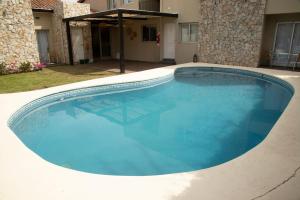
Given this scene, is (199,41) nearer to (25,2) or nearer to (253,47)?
(253,47)

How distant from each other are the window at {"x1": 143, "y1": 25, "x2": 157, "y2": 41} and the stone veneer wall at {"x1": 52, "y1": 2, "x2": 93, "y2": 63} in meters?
4.28

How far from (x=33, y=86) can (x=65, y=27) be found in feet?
25.3

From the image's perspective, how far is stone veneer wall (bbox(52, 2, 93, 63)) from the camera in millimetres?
16047

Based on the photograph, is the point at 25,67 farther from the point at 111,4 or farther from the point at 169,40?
the point at 111,4

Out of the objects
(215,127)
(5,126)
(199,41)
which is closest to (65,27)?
(199,41)

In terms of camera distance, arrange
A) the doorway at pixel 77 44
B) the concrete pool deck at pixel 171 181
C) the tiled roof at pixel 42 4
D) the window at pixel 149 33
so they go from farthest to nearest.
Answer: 1. the window at pixel 149 33
2. the doorway at pixel 77 44
3. the tiled roof at pixel 42 4
4. the concrete pool deck at pixel 171 181

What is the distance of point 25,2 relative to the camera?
13570 millimetres

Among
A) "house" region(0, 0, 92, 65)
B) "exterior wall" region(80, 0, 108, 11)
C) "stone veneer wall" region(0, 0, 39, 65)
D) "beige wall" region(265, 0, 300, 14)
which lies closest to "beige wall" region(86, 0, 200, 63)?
"exterior wall" region(80, 0, 108, 11)

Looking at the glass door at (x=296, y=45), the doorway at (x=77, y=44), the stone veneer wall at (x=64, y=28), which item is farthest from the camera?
the doorway at (x=77, y=44)

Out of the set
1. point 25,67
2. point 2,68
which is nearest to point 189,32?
point 25,67

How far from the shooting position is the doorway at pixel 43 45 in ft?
54.3

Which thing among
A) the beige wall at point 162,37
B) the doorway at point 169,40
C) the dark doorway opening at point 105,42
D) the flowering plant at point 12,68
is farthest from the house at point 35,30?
the doorway at point 169,40

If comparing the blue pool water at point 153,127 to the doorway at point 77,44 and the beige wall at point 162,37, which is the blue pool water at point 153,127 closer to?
the beige wall at point 162,37

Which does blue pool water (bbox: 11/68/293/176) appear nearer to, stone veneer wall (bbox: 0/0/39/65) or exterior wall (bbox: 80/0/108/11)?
stone veneer wall (bbox: 0/0/39/65)
